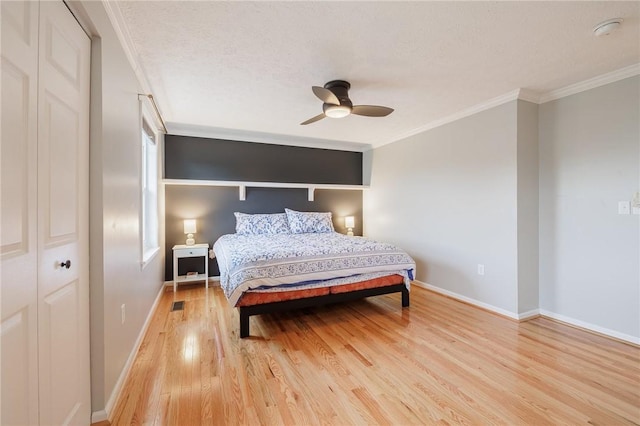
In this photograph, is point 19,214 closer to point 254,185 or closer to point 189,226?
point 189,226

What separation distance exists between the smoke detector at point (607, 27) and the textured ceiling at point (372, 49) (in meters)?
0.04

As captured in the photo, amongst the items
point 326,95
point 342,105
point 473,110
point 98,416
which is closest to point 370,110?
point 342,105

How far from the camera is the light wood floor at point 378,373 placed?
154 centimetres

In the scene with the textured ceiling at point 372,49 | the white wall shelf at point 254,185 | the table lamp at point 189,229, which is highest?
the textured ceiling at point 372,49

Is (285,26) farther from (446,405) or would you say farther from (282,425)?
(446,405)

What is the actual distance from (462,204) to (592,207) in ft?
3.76

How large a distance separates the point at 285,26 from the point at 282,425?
2.38m

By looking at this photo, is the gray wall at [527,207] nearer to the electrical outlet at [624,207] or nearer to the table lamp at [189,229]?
the electrical outlet at [624,207]

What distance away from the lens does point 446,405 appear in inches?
63.1

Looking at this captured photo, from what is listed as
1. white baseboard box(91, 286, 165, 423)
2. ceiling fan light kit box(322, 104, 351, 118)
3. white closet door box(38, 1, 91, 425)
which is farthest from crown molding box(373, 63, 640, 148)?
white baseboard box(91, 286, 165, 423)

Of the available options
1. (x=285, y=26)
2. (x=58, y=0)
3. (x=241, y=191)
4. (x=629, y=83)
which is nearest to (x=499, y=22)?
(x=285, y=26)

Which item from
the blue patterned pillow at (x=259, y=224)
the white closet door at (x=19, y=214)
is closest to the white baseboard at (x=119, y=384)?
the white closet door at (x=19, y=214)

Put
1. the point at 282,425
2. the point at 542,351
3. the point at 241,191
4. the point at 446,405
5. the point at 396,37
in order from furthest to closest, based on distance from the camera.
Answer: the point at 241,191, the point at 542,351, the point at 396,37, the point at 446,405, the point at 282,425

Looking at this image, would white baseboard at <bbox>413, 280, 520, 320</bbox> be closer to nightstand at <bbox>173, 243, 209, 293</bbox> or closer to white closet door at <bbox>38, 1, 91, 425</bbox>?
nightstand at <bbox>173, 243, 209, 293</bbox>
